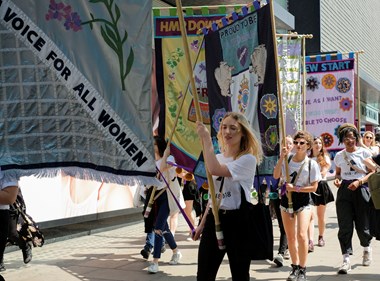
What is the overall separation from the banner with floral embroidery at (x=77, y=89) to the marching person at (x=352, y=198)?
4.40 meters

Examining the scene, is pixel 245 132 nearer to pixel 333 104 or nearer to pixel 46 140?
pixel 46 140

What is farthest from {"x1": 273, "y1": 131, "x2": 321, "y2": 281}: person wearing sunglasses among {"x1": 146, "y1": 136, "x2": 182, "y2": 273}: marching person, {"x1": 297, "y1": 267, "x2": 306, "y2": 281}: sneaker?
{"x1": 146, "y1": 136, "x2": 182, "y2": 273}: marching person

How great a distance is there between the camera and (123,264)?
7.87 metres

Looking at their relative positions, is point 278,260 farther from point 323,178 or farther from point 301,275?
point 323,178

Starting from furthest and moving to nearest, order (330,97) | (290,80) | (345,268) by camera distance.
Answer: (330,97) → (290,80) → (345,268)

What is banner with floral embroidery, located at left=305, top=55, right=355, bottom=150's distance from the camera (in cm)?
1144

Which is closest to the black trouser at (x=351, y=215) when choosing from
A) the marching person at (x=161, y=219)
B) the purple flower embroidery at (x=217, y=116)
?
the purple flower embroidery at (x=217, y=116)

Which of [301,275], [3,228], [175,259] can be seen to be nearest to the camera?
[3,228]

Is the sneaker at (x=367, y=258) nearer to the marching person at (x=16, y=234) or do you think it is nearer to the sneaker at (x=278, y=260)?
the sneaker at (x=278, y=260)

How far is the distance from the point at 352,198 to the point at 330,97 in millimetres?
4718

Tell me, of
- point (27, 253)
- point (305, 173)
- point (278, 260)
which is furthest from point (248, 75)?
point (27, 253)

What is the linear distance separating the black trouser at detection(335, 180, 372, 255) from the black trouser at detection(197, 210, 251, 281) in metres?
3.38

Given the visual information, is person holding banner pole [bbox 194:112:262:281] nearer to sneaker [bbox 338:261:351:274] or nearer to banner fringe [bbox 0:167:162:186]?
banner fringe [bbox 0:167:162:186]

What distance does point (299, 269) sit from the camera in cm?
630
